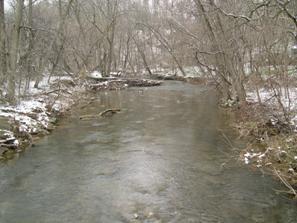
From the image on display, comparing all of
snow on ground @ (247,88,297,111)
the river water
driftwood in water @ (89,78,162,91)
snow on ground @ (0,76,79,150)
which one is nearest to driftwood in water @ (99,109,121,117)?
snow on ground @ (0,76,79,150)

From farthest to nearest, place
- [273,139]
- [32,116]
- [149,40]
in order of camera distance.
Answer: [149,40] → [32,116] → [273,139]

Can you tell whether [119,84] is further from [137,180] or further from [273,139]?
[137,180]

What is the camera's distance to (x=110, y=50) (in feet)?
134

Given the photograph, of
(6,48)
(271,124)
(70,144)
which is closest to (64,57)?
(6,48)

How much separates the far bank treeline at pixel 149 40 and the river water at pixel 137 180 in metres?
3.80

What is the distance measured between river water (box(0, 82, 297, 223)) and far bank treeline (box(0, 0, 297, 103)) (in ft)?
12.5

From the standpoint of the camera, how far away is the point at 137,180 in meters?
10.5

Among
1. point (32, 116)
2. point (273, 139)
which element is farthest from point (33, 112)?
point (273, 139)

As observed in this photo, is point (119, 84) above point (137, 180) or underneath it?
above

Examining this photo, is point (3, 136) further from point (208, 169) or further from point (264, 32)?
point (264, 32)

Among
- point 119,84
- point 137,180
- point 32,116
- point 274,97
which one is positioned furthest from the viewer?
point 119,84

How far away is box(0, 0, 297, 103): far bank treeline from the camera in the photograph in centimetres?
1509

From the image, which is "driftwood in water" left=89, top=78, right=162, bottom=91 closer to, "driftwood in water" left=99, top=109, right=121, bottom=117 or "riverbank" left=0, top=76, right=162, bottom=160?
"riverbank" left=0, top=76, right=162, bottom=160

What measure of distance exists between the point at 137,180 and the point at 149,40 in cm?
4262
